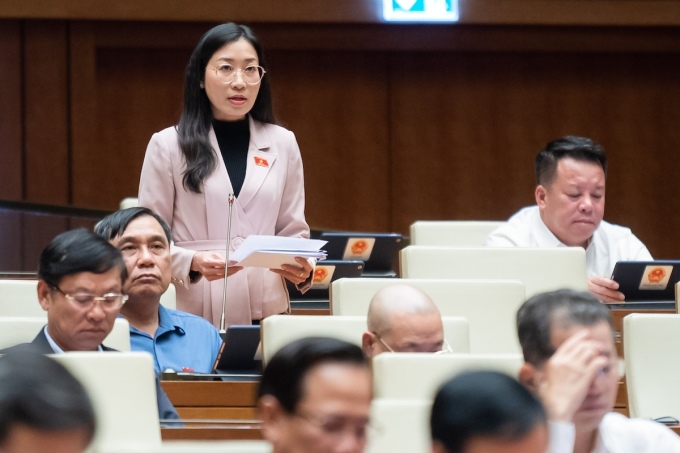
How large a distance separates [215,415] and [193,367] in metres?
0.32

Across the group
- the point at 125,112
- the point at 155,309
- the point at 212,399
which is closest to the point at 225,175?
the point at 155,309

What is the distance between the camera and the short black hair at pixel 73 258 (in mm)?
3359

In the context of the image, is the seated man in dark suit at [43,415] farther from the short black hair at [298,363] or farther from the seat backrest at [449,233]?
the seat backrest at [449,233]

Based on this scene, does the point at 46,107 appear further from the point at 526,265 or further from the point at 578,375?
the point at 578,375

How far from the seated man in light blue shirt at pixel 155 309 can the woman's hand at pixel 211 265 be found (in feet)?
0.37

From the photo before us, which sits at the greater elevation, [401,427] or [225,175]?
[225,175]

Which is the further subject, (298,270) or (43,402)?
(298,270)

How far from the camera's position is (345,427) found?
1943mm

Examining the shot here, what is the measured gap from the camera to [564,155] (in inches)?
209

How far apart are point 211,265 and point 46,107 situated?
186 inches

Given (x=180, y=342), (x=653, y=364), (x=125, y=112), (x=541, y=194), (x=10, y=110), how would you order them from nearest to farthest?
(x=653, y=364)
(x=180, y=342)
(x=541, y=194)
(x=10, y=110)
(x=125, y=112)

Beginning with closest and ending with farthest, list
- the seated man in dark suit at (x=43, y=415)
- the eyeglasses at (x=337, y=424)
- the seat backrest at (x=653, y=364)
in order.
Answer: the seated man in dark suit at (x=43, y=415), the eyeglasses at (x=337, y=424), the seat backrest at (x=653, y=364)

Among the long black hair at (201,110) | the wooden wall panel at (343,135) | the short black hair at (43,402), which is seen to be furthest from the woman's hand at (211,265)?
the wooden wall panel at (343,135)

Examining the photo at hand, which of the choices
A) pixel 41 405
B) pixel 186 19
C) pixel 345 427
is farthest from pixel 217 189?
pixel 186 19
